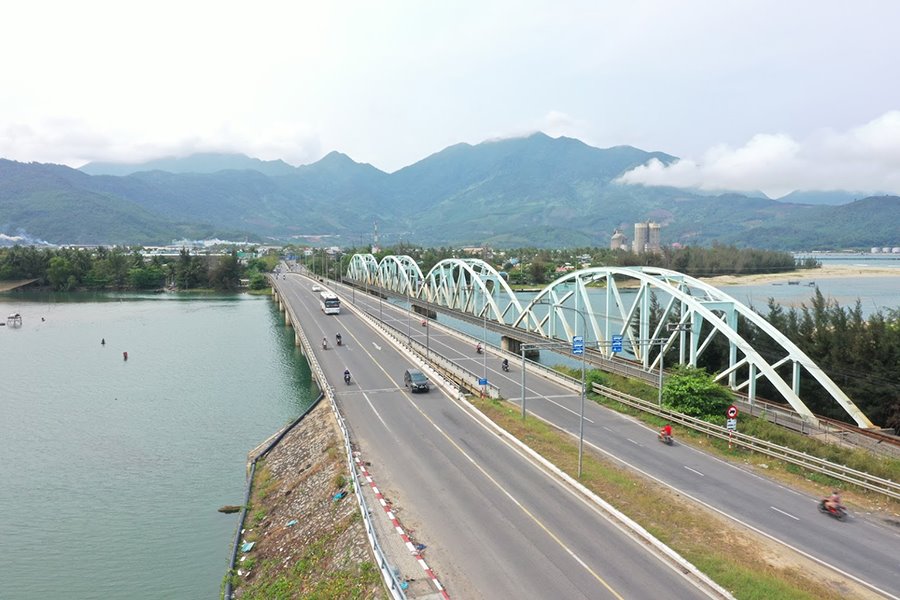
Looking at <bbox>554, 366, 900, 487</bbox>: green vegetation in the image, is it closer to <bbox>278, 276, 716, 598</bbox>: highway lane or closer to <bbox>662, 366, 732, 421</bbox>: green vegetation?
<bbox>662, 366, 732, 421</bbox>: green vegetation

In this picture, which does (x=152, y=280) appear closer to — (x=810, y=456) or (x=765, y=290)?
(x=765, y=290)

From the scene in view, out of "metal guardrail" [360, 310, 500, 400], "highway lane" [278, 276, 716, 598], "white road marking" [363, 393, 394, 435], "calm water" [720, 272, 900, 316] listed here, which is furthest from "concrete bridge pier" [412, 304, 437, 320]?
"highway lane" [278, 276, 716, 598]

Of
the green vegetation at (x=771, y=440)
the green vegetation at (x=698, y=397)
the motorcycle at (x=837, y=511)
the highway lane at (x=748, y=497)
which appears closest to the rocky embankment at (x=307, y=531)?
the highway lane at (x=748, y=497)

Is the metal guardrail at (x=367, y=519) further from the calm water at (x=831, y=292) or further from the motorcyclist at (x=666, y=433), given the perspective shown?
the calm water at (x=831, y=292)

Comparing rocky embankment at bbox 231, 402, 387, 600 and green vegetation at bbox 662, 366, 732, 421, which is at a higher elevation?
green vegetation at bbox 662, 366, 732, 421

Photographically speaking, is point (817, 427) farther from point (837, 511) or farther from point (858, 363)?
point (837, 511)

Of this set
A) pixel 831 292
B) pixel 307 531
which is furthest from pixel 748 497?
pixel 831 292
